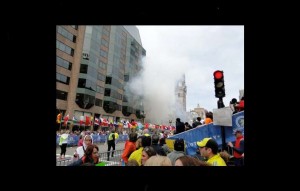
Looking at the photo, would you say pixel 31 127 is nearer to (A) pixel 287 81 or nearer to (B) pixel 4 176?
(B) pixel 4 176

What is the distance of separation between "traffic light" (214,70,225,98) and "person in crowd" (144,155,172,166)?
0.97 m

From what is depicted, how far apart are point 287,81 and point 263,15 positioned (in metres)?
0.76

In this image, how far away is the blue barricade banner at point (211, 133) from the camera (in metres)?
2.99

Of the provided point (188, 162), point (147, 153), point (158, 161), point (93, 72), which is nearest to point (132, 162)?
point (147, 153)

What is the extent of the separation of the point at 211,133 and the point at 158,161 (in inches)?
34.2

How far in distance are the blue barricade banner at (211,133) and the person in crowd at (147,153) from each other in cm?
79

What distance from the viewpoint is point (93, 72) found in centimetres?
2364

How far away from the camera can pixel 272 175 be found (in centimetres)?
273

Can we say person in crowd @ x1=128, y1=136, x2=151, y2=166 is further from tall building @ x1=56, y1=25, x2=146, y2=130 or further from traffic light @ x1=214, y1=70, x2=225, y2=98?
tall building @ x1=56, y1=25, x2=146, y2=130

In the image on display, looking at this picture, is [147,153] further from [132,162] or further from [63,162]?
[63,162]

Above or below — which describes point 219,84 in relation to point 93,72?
below

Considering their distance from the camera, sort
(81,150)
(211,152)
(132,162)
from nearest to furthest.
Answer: (211,152)
(132,162)
(81,150)

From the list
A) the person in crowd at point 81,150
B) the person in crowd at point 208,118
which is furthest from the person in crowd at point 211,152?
the person in crowd at point 81,150

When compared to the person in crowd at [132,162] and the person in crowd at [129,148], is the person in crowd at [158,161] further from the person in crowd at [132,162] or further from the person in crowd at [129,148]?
the person in crowd at [129,148]
